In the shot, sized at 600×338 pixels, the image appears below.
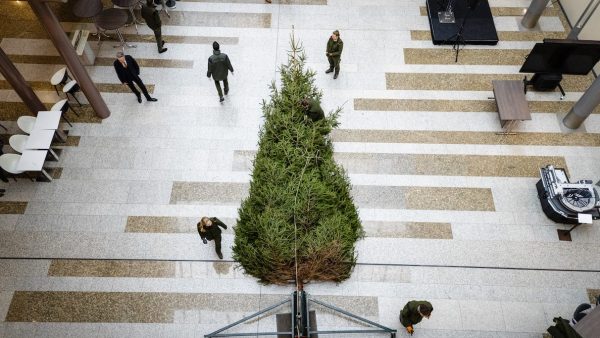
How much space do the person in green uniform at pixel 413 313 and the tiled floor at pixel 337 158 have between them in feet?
1.32

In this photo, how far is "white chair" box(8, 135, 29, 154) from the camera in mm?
8703

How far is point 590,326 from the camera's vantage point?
20.2 ft

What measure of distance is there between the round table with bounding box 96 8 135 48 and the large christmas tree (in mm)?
4946

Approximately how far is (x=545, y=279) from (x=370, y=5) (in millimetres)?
8280

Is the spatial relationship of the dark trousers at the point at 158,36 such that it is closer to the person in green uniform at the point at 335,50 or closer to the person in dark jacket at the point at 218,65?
the person in dark jacket at the point at 218,65

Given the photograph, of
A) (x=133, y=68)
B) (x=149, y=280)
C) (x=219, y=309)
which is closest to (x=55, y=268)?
(x=149, y=280)

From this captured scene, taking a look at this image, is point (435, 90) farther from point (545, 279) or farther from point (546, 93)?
point (545, 279)

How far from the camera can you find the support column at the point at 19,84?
844 cm

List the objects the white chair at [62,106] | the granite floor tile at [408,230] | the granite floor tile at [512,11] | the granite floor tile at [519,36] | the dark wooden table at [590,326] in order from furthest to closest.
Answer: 1. the granite floor tile at [512,11]
2. the granite floor tile at [519,36]
3. the white chair at [62,106]
4. the granite floor tile at [408,230]
5. the dark wooden table at [590,326]

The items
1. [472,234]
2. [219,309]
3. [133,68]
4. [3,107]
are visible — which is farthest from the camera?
[3,107]

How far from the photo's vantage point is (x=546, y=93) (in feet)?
33.4

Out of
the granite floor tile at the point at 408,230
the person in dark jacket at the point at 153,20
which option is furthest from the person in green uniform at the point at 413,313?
the person in dark jacket at the point at 153,20

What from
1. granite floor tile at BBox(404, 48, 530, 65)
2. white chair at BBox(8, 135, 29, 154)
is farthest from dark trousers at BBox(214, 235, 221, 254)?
granite floor tile at BBox(404, 48, 530, 65)

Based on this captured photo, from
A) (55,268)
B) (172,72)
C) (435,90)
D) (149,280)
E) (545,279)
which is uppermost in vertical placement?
(172,72)
